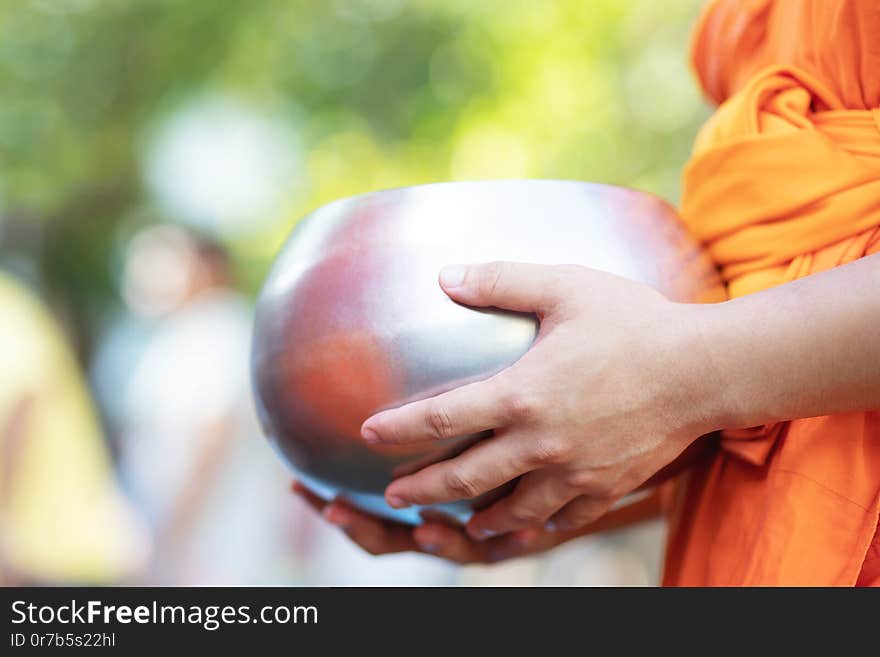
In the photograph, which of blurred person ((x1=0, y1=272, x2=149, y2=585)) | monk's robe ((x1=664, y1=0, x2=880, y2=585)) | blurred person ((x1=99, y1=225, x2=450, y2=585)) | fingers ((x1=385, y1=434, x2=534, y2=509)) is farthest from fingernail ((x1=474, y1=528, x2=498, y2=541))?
blurred person ((x1=0, y1=272, x2=149, y2=585))

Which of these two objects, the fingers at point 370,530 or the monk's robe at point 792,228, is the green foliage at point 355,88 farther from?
the monk's robe at point 792,228

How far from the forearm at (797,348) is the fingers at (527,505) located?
18 centimetres

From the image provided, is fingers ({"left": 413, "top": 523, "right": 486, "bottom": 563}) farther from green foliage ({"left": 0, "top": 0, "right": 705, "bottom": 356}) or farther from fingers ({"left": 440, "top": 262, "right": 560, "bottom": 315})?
green foliage ({"left": 0, "top": 0, "right": 705, "bottom": 356})

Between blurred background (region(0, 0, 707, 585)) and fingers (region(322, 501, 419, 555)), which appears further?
blurred background (region(0, 0, 707, 585))

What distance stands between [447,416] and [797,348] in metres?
0.34

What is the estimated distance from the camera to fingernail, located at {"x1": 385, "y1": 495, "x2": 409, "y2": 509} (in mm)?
1040

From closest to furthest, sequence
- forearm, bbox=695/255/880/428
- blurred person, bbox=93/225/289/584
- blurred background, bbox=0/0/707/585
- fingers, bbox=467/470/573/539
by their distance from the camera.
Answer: forearm, bbox=695/255/880/428
fingers, bbox=467/470/573/539
blurred person, bbox=93/225/289/584
blurred background, bbox=0/0/707/585

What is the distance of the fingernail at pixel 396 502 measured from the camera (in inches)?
40.9

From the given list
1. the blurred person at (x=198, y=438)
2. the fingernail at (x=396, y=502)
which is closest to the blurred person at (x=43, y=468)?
the blurred person at (x=198, y=438)

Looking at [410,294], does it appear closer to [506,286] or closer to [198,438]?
[506,286]

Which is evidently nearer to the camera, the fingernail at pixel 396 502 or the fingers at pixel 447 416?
the fingers at pixel 447 416

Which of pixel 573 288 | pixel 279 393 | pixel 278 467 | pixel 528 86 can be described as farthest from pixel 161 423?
pixel 528 86

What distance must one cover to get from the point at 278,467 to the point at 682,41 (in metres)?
4.27

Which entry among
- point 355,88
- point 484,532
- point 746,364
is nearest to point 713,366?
point 746,364
